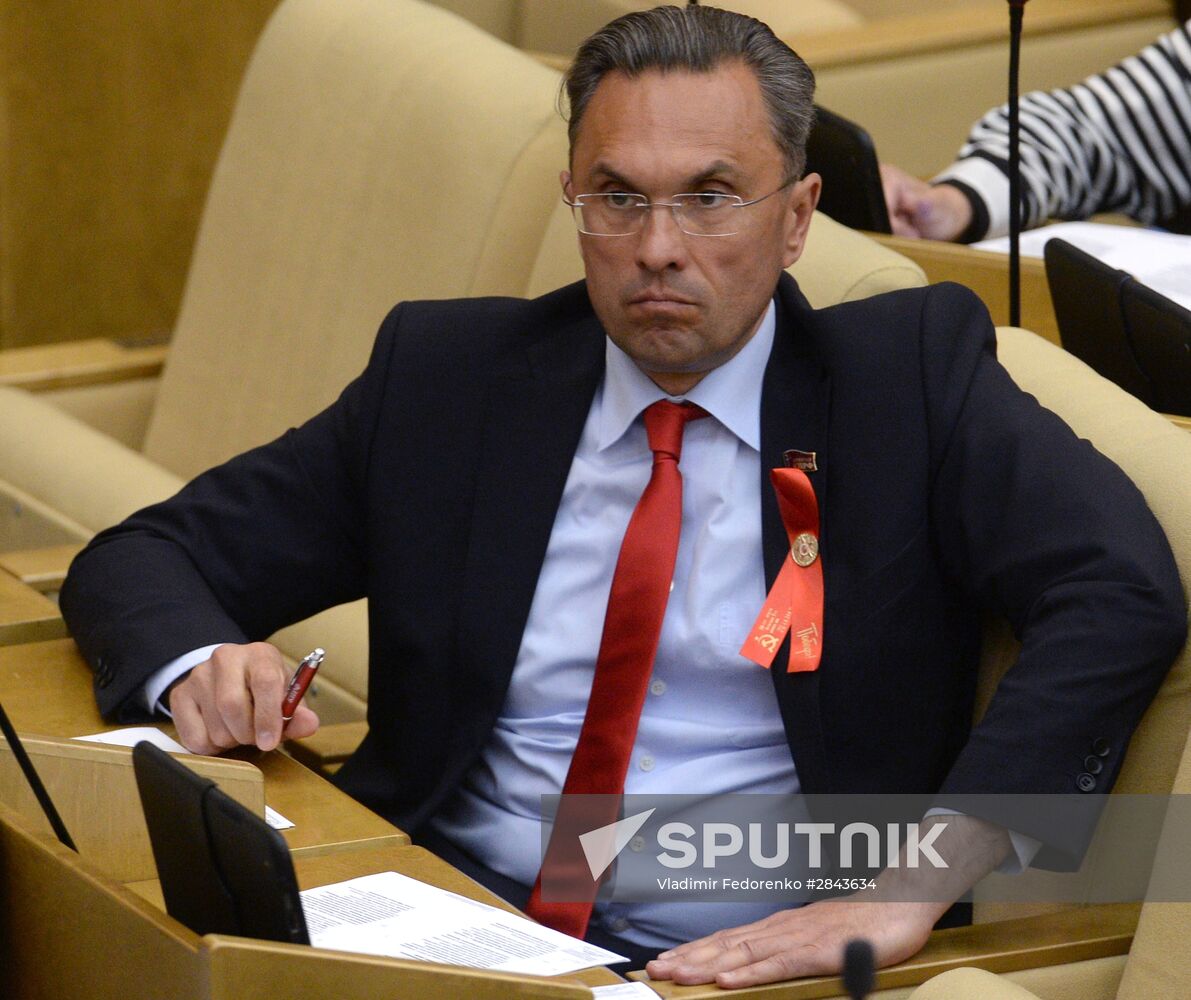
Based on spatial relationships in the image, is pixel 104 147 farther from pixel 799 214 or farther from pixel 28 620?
pixel 799 214

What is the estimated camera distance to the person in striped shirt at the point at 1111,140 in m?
2.83

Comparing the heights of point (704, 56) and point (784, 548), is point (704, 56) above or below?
above

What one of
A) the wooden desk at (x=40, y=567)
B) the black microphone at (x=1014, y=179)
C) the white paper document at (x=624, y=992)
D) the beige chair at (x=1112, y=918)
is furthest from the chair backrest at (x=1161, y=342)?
the wooden desk at (x=40, y=567)

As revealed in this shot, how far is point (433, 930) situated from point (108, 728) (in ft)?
1.53

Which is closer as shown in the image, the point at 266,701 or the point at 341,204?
the point at 266,701

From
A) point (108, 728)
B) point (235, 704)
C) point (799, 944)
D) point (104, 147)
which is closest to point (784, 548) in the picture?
point (799, 944)

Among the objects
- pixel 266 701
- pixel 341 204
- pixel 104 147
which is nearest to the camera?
pixel 266 701

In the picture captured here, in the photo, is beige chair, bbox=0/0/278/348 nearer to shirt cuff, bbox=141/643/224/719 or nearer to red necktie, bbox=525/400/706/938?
shirt cuff, bbox=141/643/224/719

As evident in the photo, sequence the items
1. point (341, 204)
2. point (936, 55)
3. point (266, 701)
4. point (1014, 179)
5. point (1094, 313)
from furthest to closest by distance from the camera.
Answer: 1. point (936, 55)
2. point (341, 204)
3. point (1014, 179)
4. point (1094, 313)
5. point (266, 701)

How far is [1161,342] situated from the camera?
177cm

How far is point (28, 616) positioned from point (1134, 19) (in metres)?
2.51

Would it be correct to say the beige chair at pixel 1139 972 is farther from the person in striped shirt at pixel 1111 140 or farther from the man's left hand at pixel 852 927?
the person in striped shirt at pixel 1111 140

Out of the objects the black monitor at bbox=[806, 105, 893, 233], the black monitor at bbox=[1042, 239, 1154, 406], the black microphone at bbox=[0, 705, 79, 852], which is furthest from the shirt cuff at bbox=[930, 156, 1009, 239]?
the black microphone at bbox=[0, 705, 79, 852]

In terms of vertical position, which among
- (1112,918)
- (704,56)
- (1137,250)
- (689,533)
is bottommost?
(1112,918)
